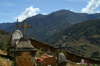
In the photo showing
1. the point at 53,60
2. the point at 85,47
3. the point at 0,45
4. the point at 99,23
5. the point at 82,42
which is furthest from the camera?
the point at 99,23

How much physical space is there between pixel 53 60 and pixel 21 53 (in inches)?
243

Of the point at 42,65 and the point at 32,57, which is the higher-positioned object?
the point at 32,57

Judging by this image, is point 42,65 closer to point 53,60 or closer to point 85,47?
point 53,60

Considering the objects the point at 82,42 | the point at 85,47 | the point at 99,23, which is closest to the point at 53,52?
the point at 85,47

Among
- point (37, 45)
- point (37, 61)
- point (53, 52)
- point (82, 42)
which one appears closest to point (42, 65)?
point (37, 61)

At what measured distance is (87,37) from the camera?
15125 centimetres

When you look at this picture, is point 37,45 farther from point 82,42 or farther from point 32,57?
point 82,42

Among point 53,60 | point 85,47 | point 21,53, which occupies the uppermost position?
point 21,53

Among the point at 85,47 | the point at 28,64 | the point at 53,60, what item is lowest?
the point at 85,47

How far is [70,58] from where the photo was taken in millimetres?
18641

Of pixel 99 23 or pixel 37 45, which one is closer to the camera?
pixel 37 45

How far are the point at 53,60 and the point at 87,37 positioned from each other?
14457cm

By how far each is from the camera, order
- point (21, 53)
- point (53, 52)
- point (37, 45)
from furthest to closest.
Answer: point (37, 45)
point (53, 52)
point (21, 53)

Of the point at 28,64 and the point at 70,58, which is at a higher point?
the point at 28,64
